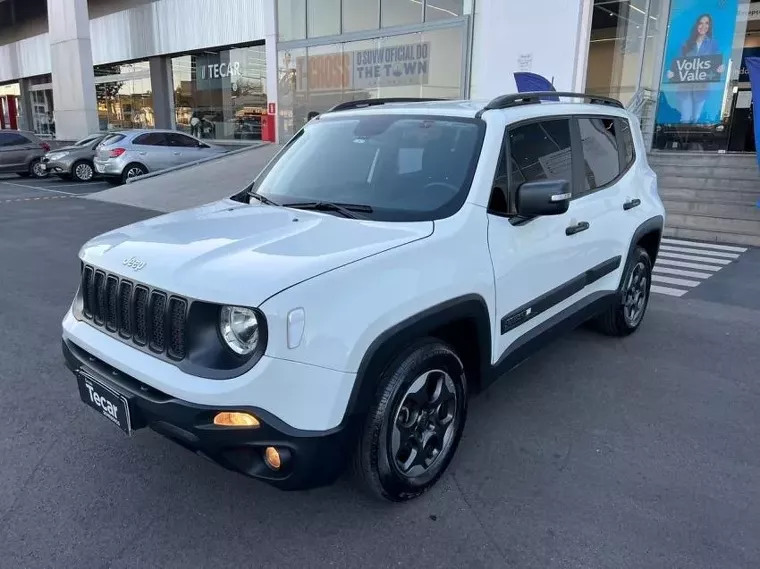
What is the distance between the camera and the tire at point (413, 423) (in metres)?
2.50

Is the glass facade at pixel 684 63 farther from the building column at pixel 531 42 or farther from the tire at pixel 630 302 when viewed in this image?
the tire at pixel 630 302

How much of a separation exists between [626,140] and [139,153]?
15244 millimetres

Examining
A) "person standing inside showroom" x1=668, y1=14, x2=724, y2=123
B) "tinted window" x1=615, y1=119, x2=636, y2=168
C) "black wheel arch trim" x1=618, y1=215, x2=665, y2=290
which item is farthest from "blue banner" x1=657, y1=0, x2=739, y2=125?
"tinted window" x1=615, y1=119, x2=636, y2=168

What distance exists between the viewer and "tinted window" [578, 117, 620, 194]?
4.01 m

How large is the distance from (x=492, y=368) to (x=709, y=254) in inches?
276

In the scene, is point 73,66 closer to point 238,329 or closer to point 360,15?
point 360,15

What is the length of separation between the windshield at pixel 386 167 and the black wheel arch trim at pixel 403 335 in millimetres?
475

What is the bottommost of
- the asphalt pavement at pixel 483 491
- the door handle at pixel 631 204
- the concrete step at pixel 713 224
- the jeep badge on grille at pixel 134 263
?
the asphalt pavement at pixel 483 491

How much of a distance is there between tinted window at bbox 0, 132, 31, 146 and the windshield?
18.9 m

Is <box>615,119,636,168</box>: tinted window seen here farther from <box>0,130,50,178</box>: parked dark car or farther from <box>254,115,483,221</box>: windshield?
<box>0,130,50,178</box>: parked dark car

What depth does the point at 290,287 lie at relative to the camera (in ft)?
7.19

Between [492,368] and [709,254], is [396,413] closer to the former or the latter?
[492,368]

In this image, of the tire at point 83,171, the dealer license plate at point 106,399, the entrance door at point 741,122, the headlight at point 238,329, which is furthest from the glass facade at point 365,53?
the headlight at point 238,329

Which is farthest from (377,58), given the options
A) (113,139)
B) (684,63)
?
(684,63)
